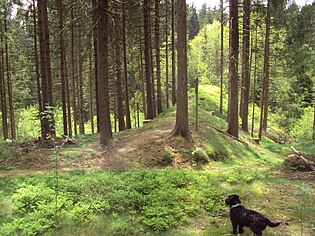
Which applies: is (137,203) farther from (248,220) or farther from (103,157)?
(103,157)

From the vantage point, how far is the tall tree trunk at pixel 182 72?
38.2 feet

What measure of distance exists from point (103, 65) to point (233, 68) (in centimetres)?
705

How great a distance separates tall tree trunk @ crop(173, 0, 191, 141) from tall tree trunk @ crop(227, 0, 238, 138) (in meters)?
3.80

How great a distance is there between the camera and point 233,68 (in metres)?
14.9

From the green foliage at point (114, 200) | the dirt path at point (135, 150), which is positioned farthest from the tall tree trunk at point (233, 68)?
the green foliage at point (114, 200)

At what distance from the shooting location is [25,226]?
5.29m

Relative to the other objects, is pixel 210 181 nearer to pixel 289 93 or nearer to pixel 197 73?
pixel 289 93

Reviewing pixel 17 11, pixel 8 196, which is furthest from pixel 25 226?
pixel 17 11

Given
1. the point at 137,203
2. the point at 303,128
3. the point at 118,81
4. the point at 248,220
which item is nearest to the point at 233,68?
the point at 118,81

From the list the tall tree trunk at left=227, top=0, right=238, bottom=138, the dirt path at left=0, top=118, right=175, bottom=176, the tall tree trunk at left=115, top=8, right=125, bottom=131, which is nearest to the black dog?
the dirt path at left=0, top=118, right=175, bottom=176

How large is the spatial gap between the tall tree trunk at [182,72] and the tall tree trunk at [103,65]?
3.11 meters

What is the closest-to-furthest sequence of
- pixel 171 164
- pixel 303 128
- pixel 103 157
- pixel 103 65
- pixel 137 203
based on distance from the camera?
pixel 137 203 < pixel 171 164 < pixel 103 157 < pixel 103 65 < pixel 303 128

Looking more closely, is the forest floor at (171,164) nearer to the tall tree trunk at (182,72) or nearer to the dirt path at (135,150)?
the dirt path at (135,150)

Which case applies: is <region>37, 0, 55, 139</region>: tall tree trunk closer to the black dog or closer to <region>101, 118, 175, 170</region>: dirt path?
<region>101, 118, 175, 170</region>: dirt path
